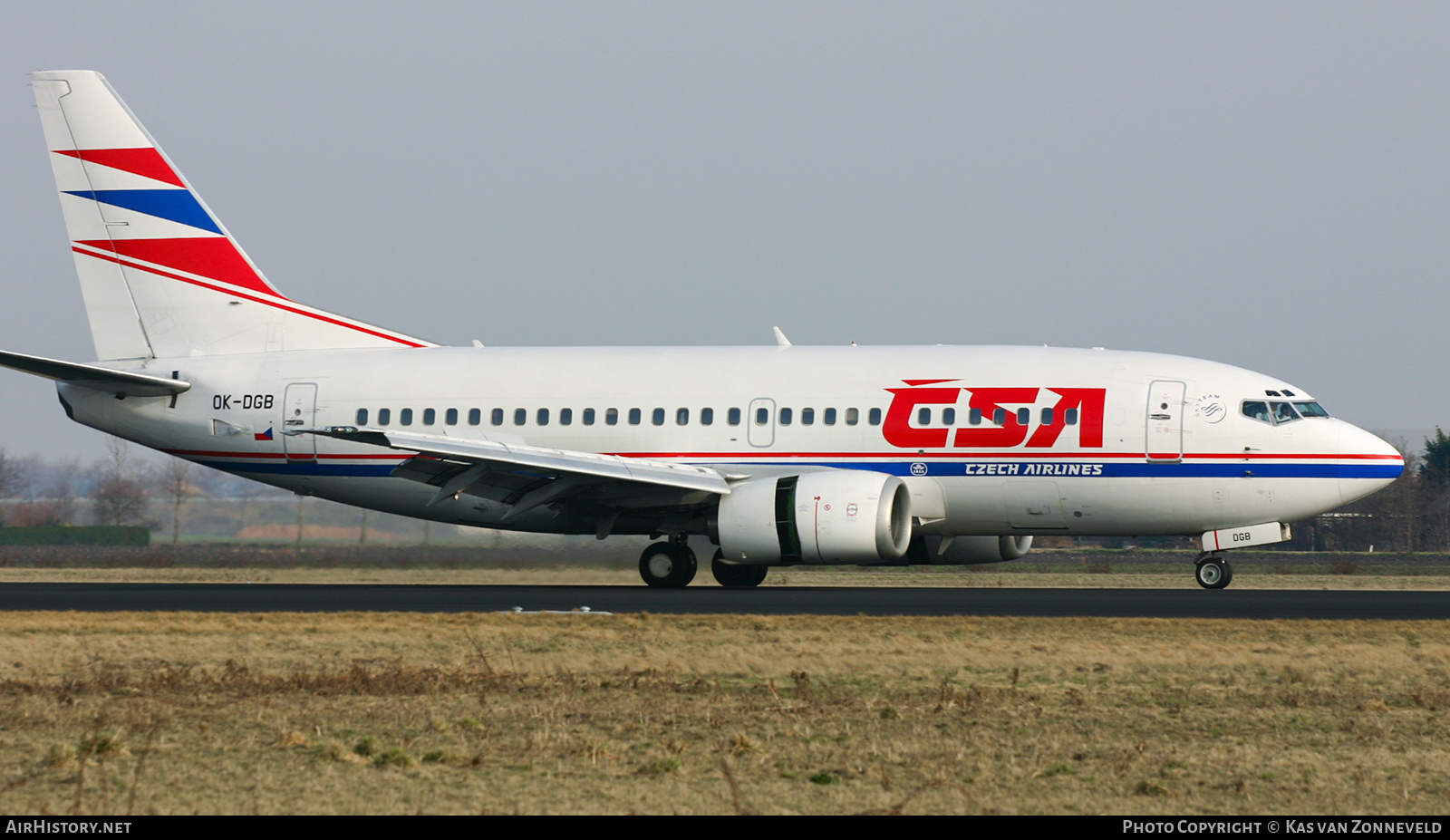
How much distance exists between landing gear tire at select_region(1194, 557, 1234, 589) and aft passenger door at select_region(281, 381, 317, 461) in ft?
55.5

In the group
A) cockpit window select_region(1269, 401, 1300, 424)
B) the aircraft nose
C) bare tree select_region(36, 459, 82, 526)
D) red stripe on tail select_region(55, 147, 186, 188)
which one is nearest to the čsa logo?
cockpit window select_region(1269, 401, 1300, 424)

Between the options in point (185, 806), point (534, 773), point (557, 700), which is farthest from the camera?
point (557, 700)

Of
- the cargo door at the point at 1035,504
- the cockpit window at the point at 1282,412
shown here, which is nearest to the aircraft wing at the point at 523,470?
the cargo door at the point at 1035,504

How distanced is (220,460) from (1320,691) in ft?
74.9

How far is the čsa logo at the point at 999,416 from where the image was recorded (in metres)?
25.9

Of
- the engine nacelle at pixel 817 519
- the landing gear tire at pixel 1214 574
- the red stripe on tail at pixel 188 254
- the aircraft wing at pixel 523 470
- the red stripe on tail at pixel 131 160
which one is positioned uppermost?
the red stripe on tail at pixel 131 160

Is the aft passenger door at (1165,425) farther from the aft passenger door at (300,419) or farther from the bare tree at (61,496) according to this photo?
the bare tree at (61,496)

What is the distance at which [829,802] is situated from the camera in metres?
8.70

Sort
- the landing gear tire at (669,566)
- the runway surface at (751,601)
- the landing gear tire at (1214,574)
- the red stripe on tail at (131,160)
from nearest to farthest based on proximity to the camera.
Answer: the runway surface at (751,601)
the landing gear tire at (1214,574)
the landing gear tire at (669,566)
the red stripe on tail at (131,160)

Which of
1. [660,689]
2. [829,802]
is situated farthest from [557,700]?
[829,802]

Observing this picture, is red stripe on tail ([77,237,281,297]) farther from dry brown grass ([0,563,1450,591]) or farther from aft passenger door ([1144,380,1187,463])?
aft passenger door ([1144,380,1187,463])

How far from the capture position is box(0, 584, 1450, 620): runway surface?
20938mm

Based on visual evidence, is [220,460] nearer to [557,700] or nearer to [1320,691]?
[557,700]

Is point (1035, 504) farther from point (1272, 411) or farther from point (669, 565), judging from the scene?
point (669, 565)
